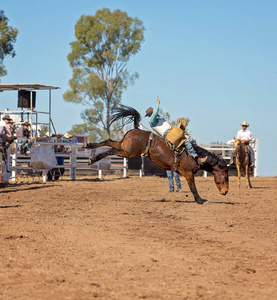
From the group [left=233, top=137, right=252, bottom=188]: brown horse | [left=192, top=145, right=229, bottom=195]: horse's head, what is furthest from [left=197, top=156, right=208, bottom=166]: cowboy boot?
[left=233, top=137, right=252, bottom=188]: brown horse

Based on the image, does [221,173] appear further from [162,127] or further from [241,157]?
[241,157]

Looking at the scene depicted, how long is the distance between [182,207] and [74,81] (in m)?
34.7

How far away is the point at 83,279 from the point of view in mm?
5148

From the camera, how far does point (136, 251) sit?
660cm

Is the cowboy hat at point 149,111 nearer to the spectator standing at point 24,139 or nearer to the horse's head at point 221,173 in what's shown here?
the horse's head at point 221,173

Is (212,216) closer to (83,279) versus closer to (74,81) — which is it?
(83,279)

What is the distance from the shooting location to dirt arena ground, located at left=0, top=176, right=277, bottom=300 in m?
4.87

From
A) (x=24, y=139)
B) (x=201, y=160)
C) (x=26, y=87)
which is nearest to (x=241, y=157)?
(x=201, y=160)

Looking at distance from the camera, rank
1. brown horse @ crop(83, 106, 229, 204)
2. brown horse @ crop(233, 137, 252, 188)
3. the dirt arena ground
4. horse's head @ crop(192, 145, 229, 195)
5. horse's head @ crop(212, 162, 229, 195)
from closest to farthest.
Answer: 1. the dirt arena ground
2. brown horse @ crop(83, 106, 229, 204)
3. horse's head @ crop(192, 145, 229, 195)
4. horse's head @ crop(212, 162, 229, 195)
5. brown horse @ crop(233, 137, 252, 188)

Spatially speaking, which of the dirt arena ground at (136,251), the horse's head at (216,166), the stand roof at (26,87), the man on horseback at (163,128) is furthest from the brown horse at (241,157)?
the stand roof at (26,87)

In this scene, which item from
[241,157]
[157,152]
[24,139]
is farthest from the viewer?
[24,139]

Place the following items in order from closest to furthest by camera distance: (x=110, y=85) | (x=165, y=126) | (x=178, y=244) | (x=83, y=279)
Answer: (x=83, y=279)
(x=178, y=244)
(x=165, y=126)
(x=110, y=85)

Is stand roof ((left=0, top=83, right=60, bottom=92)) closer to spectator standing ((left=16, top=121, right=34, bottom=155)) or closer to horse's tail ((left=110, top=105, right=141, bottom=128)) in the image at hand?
spectator standing ((left=16, top=121, right=34, bottom=155))

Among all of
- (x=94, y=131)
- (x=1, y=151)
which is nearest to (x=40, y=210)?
(x=1, y=151)
